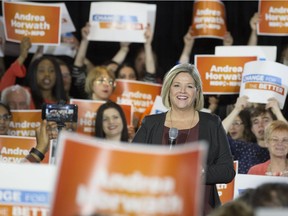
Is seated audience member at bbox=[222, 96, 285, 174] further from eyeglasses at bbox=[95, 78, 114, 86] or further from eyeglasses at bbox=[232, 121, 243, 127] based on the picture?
eyeglasses at bbox=[95, 78, 114, 86]

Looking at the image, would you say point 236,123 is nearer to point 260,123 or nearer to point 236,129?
point 236,129

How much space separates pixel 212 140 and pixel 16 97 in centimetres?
283

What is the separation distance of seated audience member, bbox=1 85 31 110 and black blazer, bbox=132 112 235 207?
8.47 ft

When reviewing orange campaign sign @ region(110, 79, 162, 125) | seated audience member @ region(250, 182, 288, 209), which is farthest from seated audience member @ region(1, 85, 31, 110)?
seated audience member @ region(250, 182, 288, 209)

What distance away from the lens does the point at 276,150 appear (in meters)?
5.15

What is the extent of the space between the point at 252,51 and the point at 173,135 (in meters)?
2.86

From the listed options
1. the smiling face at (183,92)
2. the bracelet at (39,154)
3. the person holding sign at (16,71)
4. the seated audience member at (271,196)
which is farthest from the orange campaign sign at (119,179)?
the person holding sign at (16,71)

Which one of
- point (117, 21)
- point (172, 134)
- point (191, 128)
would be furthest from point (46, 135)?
point (117, 21)

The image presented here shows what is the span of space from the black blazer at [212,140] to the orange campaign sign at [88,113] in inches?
83.6

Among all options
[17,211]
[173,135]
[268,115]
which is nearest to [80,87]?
[268,115]

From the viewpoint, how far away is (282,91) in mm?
6113

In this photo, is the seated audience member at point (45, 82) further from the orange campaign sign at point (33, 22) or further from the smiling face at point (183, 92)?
the smiling face at point (183, 92)

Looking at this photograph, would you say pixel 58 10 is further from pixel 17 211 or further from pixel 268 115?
pixel 17 211

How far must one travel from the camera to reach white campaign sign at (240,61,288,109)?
19.8 feet
